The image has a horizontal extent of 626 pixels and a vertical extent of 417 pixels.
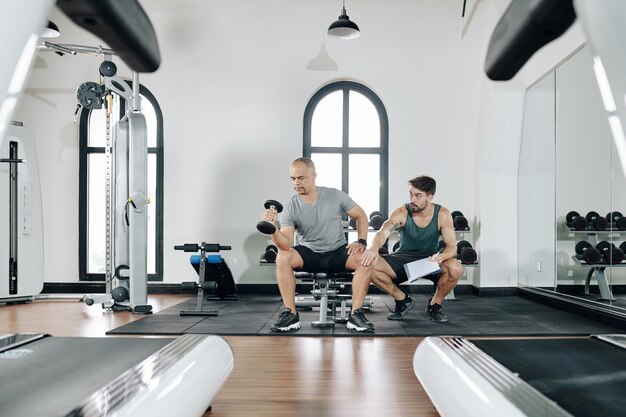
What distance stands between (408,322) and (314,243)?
980 mm

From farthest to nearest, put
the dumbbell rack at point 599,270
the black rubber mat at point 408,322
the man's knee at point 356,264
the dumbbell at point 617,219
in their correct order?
the dumbbell rack at point 599,270 → the dumbbell at point 617,219 → the man's knee at point 356,264 → the black rubber mat at point 408,322

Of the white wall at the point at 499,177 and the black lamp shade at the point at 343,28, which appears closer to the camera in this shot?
the black lamp shade at the point at 343,28

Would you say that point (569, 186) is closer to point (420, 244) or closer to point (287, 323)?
point (420, 244)

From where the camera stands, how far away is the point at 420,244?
3941 millimetres

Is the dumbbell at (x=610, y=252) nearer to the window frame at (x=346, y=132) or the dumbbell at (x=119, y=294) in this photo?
the window frame at (x=346, y=132)

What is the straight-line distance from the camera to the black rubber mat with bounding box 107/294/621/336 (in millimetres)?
3385

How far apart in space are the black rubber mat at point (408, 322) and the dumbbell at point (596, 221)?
0.79 m

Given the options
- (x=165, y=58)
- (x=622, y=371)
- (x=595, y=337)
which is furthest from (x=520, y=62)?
(x=165, y=58)

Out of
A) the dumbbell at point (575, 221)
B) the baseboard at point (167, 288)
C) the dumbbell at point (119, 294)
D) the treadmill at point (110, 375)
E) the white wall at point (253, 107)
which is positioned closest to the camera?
the treadmill at point (110, 375)

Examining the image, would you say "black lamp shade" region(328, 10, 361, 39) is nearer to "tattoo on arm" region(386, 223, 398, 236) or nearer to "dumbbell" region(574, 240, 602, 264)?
"tattoo on arm" region(386, 223, 398, 236)

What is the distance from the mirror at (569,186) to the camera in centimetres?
404

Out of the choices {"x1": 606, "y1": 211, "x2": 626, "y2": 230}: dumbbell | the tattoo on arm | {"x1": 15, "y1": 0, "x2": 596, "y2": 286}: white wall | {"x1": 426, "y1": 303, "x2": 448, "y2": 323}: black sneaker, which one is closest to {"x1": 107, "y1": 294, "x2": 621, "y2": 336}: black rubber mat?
{"x1": 426, "y1": 303, "x2": 448, "y2": 323}: black sneaker

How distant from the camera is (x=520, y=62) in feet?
2.12

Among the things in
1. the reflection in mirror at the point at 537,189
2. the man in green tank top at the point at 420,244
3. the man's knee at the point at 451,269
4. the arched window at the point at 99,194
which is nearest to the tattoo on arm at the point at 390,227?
the man in green tank top at the point at 420,244
